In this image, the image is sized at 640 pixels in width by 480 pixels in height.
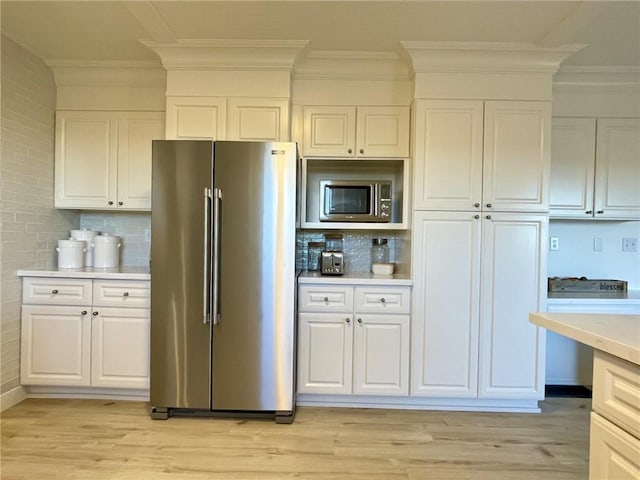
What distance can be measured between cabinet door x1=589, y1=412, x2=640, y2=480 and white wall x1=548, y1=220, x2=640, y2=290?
2.22m

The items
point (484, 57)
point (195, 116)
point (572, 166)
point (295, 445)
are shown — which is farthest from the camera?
point (572, 166)

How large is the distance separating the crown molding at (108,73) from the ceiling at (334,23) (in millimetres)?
200

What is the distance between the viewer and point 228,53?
Result: 2.58 metres

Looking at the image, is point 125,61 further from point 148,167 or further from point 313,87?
point 313,87

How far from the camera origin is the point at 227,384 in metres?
2.34

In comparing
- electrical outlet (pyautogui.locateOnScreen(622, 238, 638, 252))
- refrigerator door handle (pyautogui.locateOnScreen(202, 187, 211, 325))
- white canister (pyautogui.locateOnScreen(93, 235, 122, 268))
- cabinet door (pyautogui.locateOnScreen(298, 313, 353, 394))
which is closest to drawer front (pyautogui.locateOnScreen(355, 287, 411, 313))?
cabinet door (pyautogui.locateOnScreen(298, 313, 353, 394))

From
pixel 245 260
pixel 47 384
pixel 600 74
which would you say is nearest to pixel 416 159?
pixel 245 260

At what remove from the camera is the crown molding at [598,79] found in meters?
2.72

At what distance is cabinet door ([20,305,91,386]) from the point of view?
2.57 m

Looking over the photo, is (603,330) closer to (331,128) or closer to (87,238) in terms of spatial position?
(331,128)

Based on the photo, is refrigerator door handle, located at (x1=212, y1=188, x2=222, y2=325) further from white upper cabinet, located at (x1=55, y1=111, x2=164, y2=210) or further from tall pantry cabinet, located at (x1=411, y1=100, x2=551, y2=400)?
tall pantry cabinet, located at (x1=411, y1=100, x2=551, y2=400)

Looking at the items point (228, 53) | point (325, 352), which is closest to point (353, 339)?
point (325, 352)

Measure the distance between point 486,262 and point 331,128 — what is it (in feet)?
4.64

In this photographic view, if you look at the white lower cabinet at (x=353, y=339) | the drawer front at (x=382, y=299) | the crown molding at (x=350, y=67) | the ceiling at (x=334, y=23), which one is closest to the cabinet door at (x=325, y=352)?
the white lower cabinet at (x=353, y=339)
